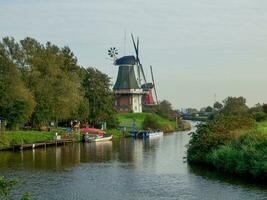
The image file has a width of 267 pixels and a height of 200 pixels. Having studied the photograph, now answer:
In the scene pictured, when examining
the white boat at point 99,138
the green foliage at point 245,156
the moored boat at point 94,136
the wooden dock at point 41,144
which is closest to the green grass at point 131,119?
the moored boat at point 94,136

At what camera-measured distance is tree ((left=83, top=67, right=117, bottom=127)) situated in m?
102

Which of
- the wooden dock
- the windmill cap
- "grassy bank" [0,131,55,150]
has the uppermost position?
the windmill cap

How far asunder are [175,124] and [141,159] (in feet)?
260

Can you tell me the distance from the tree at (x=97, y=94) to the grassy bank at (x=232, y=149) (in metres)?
49.3

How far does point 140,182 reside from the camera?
4022 cm

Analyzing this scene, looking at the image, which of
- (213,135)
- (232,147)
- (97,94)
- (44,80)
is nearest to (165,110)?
(97,94)

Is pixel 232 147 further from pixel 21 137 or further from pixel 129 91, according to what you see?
pixel 129 91

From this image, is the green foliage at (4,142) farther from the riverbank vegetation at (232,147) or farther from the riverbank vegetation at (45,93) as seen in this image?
the riverbank vegetation at (232,147)

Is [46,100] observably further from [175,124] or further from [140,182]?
[175,124]

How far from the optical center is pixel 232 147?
45.6 m

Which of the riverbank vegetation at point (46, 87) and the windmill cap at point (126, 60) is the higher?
the windmill cap at point (126, 60)

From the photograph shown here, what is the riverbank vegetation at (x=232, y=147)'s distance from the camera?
133 feet

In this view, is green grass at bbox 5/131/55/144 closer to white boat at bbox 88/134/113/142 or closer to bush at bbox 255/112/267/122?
white boat at bbox 88/134/113/142

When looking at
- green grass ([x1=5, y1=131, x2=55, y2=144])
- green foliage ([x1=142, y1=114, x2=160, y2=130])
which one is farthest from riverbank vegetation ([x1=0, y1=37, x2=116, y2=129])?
green foliage ([x1=142, y1=114, x2=160, y2=130])
